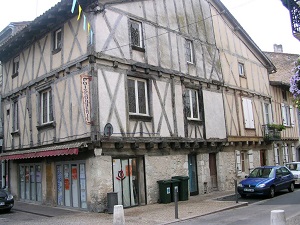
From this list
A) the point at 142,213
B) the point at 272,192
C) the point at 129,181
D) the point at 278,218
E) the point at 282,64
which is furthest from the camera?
the point at 282,64

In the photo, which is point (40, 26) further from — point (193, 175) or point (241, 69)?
point (241, 69)

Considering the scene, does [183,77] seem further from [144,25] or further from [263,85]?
[263,85]

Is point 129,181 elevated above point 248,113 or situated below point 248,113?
below

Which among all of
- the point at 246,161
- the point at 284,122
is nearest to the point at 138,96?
the point at 246,161

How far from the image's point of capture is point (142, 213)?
11883 millimetres

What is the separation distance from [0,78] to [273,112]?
1795cm

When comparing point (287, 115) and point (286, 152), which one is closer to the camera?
point (286, 152)

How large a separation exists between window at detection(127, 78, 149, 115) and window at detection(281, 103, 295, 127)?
14991mm

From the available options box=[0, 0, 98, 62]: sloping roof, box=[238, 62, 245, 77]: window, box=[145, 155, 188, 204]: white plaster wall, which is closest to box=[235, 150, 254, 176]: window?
box=[238, 62, 245, 77]: window

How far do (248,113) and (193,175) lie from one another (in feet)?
21.4

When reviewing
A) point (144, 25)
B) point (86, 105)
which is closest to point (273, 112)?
point (144, 25)

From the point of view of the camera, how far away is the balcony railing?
877 inches

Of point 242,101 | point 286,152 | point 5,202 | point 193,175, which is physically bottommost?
point 5,202

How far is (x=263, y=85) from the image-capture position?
23.9m
